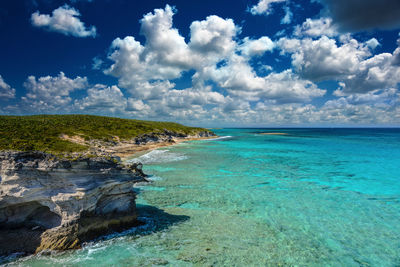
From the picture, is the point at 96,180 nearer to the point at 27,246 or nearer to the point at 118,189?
the point at 118,189

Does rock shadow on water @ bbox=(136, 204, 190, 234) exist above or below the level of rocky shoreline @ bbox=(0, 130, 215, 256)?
below

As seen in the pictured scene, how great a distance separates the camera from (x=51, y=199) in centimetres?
1120

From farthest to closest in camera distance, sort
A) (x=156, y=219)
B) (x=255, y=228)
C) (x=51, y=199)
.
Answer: (x=156, y=219), (x=255, y=228), (x=51, y=199)

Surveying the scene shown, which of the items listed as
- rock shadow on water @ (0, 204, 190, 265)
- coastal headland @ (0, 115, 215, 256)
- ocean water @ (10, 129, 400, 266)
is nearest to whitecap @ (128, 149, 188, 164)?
ocean water @ (10, 129, 400, 266)

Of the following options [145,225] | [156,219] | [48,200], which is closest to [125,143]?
[156,219]

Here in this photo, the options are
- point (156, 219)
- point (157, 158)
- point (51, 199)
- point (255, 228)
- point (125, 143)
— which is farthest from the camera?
point (125, 143)

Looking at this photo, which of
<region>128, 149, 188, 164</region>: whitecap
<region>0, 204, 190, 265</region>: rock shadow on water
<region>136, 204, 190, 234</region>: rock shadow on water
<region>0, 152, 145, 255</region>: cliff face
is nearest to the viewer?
<region>0, 204, 190, 265</region>: rock shadow on water

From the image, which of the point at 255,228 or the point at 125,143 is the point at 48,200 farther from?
the point at 125,143

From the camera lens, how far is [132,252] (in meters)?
11.2

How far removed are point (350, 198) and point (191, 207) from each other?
671 inches

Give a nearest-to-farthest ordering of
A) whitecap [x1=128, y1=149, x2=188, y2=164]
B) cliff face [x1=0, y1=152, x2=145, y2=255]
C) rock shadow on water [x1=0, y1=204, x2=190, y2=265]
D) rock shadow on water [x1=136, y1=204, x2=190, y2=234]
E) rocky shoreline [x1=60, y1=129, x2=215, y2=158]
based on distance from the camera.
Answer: rock shadow on water [x1=0, y1=204, x2=190, y2=265] < cliff face [x1=0, y1=152, x2=145, y2=255] < rock shadow on water [x1=136, y1=204, x2=190, y2=234] < whitecap [x1=128, y1=149, x2=188, y2=164] < rocky shoreline [x1=60, y1=129, x2=215, y2=158]

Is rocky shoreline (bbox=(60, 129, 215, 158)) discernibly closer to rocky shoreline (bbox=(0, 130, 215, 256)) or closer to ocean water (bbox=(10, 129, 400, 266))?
ocean water (bbox=(10, 129, 400, 266))

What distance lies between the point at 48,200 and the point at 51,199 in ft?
0.80

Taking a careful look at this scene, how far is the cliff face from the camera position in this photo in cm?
1084
